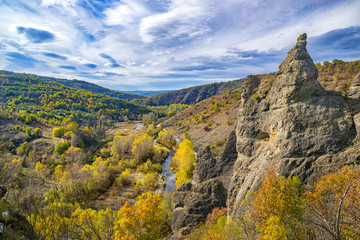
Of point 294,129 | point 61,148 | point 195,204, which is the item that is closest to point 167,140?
point 61,148

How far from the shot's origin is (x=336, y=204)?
45.8ft

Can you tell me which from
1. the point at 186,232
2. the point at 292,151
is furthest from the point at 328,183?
the point at 186,232

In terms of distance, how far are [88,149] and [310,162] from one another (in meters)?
95.1

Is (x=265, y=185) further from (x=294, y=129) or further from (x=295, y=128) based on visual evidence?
(x=295, y=128)

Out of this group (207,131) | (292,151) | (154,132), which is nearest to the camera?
(292,151)

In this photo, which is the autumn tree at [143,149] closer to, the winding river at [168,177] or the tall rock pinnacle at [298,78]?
the winding river at [168,177]

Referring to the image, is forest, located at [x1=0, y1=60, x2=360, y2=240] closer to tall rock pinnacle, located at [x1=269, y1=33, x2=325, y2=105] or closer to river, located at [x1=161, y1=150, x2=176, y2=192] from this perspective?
river, located at [x1=161, y1=150, x2=176, y2=192]

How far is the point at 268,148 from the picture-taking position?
23.9m

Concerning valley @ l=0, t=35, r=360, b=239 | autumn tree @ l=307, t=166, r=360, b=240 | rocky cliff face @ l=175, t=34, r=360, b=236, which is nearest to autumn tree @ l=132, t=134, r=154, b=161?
valley @ l=0, t=35, r=360, b=239

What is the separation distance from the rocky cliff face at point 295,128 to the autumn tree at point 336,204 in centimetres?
216

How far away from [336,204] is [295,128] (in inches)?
357

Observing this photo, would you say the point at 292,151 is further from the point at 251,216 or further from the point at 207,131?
the point at 207,131

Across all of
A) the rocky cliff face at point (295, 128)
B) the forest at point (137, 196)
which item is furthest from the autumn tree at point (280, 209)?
the rocky cliff face at point (295, 128)

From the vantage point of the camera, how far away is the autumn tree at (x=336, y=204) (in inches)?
473
